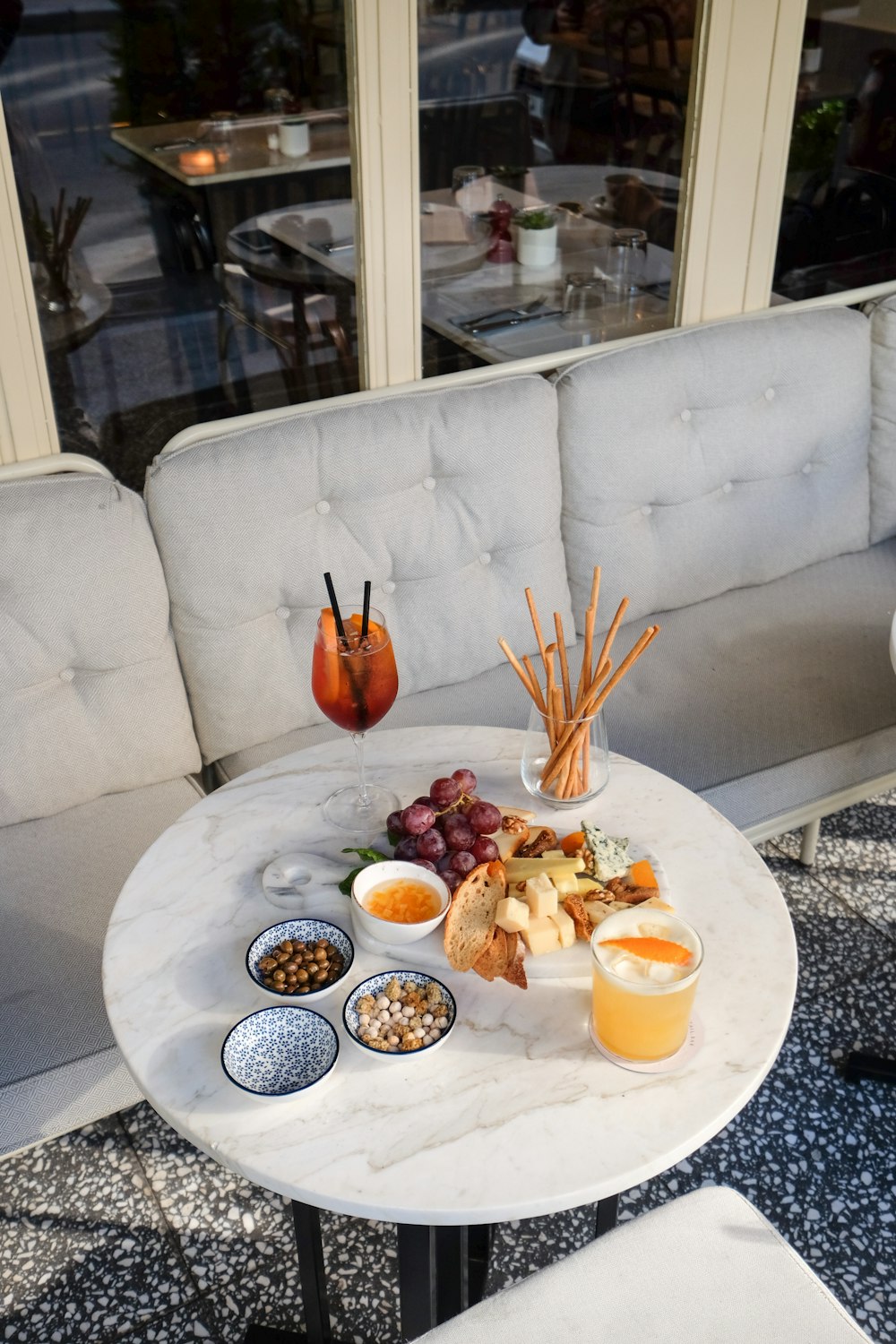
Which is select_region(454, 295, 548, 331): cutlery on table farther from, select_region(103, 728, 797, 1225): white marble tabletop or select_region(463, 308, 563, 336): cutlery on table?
select_region(103, 728, 797, 1225): white marble tabletop

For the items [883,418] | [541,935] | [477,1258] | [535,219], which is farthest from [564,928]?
[883,418]

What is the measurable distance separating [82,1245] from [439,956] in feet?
2.60

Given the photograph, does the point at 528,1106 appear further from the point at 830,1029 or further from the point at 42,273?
the point at 42,273

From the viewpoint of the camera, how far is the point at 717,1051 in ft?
3.75

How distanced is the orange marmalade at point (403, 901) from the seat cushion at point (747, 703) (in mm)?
681

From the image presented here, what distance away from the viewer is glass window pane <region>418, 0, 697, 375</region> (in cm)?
202

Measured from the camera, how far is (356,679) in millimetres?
1352

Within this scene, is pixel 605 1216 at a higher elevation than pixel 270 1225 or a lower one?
higher

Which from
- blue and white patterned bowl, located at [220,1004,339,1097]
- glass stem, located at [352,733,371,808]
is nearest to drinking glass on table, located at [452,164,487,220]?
glass stem, located at [352,733,371,808]

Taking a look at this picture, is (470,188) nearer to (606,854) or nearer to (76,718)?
(76,718)

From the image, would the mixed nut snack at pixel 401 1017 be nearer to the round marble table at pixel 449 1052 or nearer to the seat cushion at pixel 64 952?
the round marble table at pixel 449 1052

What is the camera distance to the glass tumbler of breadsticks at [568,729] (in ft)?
4.48

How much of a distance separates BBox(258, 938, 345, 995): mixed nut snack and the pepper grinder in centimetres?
144

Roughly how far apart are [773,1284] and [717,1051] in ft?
0.71
